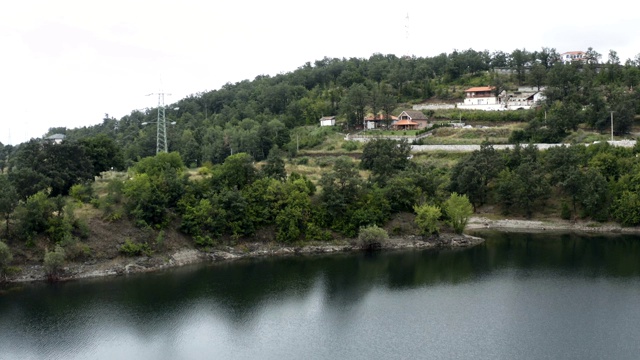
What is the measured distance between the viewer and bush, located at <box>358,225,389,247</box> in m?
39.2

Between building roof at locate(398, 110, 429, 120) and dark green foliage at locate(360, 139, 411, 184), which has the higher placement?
building roof at locate(398, 110, 429, 120)

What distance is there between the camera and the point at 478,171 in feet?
153

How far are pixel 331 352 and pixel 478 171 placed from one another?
1073 inches

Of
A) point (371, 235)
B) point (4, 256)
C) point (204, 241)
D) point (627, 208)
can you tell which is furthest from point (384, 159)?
point (4, 256)

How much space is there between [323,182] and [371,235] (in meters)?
5.43

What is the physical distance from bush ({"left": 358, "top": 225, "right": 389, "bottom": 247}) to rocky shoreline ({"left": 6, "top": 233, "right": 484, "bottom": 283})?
0.68 m

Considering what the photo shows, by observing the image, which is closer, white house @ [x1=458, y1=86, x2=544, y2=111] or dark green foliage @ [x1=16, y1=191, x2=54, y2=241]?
dark green foliage @ [x1=16, y1=191, x2=54, y2=241]

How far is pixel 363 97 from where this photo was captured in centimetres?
6638

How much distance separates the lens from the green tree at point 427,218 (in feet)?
133

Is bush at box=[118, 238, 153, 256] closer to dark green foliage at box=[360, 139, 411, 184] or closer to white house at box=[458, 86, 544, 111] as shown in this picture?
dark green foliage at box=[360, 139, 411, 184]

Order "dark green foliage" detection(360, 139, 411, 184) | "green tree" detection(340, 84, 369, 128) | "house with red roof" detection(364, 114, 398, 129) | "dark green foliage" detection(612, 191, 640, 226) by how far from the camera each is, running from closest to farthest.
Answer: "dark green foliage" detection(612, 191, 640, 226) < "dark green foliage" detection(360, 139, 411, 184) < "green tree" detection(340, 84, 369, 128) < "house with red roof" detection(364, 114, 398, 129)

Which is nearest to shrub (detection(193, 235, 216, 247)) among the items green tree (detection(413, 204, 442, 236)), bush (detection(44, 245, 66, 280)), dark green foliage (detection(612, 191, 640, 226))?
bush (detection(44, 245, 66, 280))

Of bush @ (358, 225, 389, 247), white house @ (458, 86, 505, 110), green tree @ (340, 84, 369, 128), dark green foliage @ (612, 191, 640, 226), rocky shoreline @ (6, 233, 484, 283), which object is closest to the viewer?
rocky shoreline @ (6, 233, 484, 283)

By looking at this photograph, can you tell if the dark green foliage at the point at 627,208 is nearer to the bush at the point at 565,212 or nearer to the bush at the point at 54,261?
the bush at the point at 565,212
